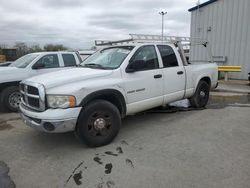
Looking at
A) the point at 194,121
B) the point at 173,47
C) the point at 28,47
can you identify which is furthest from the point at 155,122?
the point at 28,47

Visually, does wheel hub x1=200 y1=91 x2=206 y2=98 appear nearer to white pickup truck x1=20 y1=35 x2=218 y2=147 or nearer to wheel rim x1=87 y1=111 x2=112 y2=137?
white pickup truck x1=20 y1=35 x2=218 y2=147

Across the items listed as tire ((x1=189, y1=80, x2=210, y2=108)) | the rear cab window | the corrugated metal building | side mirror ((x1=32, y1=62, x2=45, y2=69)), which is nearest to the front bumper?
the rear cab window

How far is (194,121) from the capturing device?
18.6 ft

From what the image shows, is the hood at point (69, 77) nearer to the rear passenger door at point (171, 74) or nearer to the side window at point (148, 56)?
the side window at point (148, 56)

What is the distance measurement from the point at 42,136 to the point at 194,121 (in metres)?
3.55

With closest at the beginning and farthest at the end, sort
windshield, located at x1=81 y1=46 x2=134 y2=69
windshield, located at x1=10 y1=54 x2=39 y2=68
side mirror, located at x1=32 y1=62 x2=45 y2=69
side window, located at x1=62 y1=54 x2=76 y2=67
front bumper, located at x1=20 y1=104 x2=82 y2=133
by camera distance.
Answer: front bumper, located at x1=20 y1=104 x2=82 y2=133
windshield, located at x1=81 y1=46 x2=134 y2=69
side mirror, located at x1=32 y1=62 x2=45 y2=69
windshield, located at x1=10 y1=54 x2=39 y2=68
side window, located at x1=62 y1=54 x2=76 y2=67

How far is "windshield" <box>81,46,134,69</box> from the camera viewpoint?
15.5 feet

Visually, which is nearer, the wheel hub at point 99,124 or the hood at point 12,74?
the wheel hub at point 99,124

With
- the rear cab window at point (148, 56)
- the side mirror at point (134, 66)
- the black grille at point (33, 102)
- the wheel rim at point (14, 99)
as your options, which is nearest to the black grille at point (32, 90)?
the black grille at point (33, 102)

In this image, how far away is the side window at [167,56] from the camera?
18.0ft

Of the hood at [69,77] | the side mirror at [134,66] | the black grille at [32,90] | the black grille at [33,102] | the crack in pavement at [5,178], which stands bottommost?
the crack in pavement at [5,178]

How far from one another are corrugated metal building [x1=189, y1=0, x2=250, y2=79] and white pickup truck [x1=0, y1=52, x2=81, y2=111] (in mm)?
9305

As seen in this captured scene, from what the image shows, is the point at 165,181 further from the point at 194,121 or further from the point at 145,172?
the point at 194,121

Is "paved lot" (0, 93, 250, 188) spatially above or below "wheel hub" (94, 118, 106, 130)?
below
